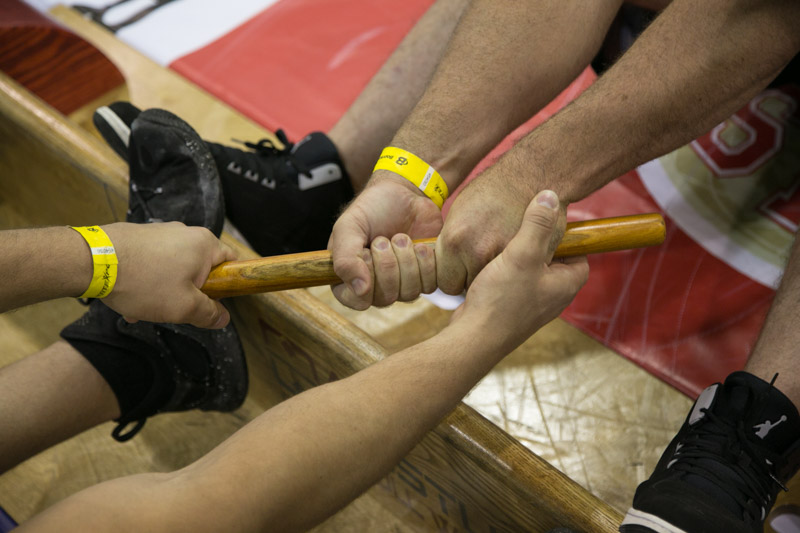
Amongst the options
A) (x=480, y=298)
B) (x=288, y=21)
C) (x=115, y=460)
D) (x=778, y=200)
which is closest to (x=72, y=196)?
(x=115, y=460)

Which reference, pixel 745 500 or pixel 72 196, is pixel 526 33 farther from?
pixel 72 196

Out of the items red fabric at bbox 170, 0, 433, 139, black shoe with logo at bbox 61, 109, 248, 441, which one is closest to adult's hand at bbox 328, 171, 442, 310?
black shoe with logo at bbox 61, 109, 248, 441

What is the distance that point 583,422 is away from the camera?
4.09ft

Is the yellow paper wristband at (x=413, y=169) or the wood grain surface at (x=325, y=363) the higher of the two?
the yellow paper wristband at (x=413, y=169)

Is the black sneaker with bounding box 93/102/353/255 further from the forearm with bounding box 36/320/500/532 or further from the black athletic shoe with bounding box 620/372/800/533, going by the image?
the black athletic shoe with bounding box 620/372/800/533

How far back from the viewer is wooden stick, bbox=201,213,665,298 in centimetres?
90

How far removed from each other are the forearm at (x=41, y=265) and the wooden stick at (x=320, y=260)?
15cm

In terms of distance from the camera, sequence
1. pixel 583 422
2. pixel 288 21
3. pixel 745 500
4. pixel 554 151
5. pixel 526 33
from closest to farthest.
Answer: pixel 745 500
pixel 554 151
pixel 526 33
pixel 583 422
pixel 288 21

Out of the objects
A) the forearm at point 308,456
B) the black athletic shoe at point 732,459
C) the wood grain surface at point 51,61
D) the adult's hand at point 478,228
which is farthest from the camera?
the wood grain surface at point 51,61

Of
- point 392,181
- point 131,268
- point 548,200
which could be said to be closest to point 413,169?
point 392,181

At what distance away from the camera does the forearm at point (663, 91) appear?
98 cm

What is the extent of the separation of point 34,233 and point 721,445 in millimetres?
856

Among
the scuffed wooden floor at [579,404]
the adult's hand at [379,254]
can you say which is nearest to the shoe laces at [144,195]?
the adult's hand at [379,254]

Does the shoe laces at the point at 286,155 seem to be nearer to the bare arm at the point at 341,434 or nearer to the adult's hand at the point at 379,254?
the adult's hand at the point at 379,254
